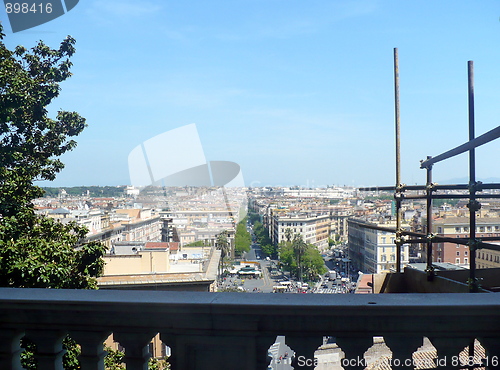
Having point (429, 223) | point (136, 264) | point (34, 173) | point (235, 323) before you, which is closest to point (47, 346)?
point (235, 323)

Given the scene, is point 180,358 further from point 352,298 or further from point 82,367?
point 352,298

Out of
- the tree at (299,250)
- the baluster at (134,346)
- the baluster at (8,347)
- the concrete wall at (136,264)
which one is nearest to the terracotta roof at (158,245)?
the concrete wall at (136,264)

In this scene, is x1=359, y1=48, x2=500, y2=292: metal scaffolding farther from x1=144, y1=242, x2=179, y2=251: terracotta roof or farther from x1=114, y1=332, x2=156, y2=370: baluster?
x1=144, y1=242, x2=179, y2=251: terracotta roof

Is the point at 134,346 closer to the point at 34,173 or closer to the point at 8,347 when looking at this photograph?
the point at 8,347

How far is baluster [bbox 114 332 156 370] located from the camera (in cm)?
155

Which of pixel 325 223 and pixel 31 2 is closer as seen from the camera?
pixel 31 2

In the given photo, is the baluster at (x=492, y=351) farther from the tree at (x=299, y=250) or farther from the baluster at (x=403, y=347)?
the tree at (x=299, y=250)

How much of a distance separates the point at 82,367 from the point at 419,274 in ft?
8.35

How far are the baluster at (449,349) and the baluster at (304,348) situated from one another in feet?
1.24

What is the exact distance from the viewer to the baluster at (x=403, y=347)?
1.45m

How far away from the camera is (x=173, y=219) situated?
33.2 m

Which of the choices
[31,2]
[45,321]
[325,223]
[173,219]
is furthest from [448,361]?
[325,223]

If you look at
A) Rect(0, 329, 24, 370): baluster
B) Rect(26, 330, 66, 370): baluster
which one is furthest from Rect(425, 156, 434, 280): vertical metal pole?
Rect(0, 329, 24, 370): baluster

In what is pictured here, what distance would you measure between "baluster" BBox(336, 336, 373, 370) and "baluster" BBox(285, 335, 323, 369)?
0.08 meters
